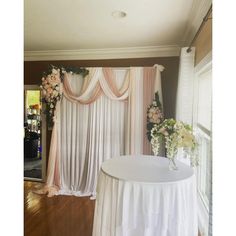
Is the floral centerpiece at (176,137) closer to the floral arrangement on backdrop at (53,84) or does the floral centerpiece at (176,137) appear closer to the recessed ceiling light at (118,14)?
the recessed ceiling light at (118,14)

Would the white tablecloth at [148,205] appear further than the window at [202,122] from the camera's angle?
No

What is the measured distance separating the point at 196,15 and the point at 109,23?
1.01m

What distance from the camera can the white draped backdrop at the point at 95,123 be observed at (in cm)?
376

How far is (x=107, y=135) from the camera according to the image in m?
3.93

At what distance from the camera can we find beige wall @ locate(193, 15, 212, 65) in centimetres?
213

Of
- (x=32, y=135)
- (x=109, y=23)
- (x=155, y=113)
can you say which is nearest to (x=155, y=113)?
(x=155, y=113)

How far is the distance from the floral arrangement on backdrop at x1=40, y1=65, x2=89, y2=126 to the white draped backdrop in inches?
3.5

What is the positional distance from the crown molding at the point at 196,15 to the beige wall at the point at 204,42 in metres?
0.12

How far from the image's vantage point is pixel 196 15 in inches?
93.4

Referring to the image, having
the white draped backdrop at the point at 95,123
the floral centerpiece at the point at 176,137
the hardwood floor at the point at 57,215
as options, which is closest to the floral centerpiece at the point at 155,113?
the white draped backdrop at the point at 95,123

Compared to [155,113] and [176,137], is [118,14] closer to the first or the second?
[176,137]
